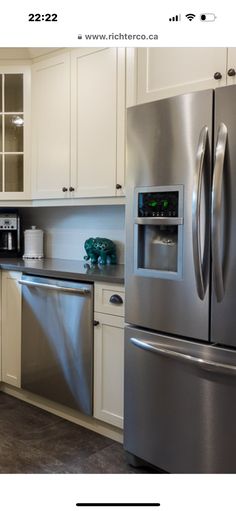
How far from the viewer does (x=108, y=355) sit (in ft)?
7.09

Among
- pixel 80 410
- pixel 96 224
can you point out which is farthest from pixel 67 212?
pixel 80 410

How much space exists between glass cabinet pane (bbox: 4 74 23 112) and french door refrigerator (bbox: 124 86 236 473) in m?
1.44

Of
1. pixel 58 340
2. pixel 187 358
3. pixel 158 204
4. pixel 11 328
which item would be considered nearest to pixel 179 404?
pixel 187 358

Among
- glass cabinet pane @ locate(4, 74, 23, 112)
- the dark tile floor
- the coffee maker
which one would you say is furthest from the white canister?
the dark tile floor

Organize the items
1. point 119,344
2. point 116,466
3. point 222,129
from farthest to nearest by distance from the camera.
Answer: point 119,344 < point 116,466 < point 222,129

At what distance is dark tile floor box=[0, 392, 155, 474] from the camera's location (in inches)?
76.9

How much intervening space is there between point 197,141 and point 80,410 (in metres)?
1.53

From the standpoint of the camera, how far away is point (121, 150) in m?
2.41

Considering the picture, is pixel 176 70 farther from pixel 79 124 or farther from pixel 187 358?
pixel 187 358

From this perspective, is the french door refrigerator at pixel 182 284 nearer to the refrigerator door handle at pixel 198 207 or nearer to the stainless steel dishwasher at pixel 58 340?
the refrigerator door handle at pixel 198 207

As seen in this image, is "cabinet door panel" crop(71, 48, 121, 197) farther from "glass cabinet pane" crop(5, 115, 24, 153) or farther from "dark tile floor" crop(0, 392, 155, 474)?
"dark tile floor" crop(0, 392, 155, 474)

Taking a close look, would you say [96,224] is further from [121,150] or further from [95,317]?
[95,317]

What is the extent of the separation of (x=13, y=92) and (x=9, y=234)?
100 centimetres

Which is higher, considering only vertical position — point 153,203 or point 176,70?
point 176,70
